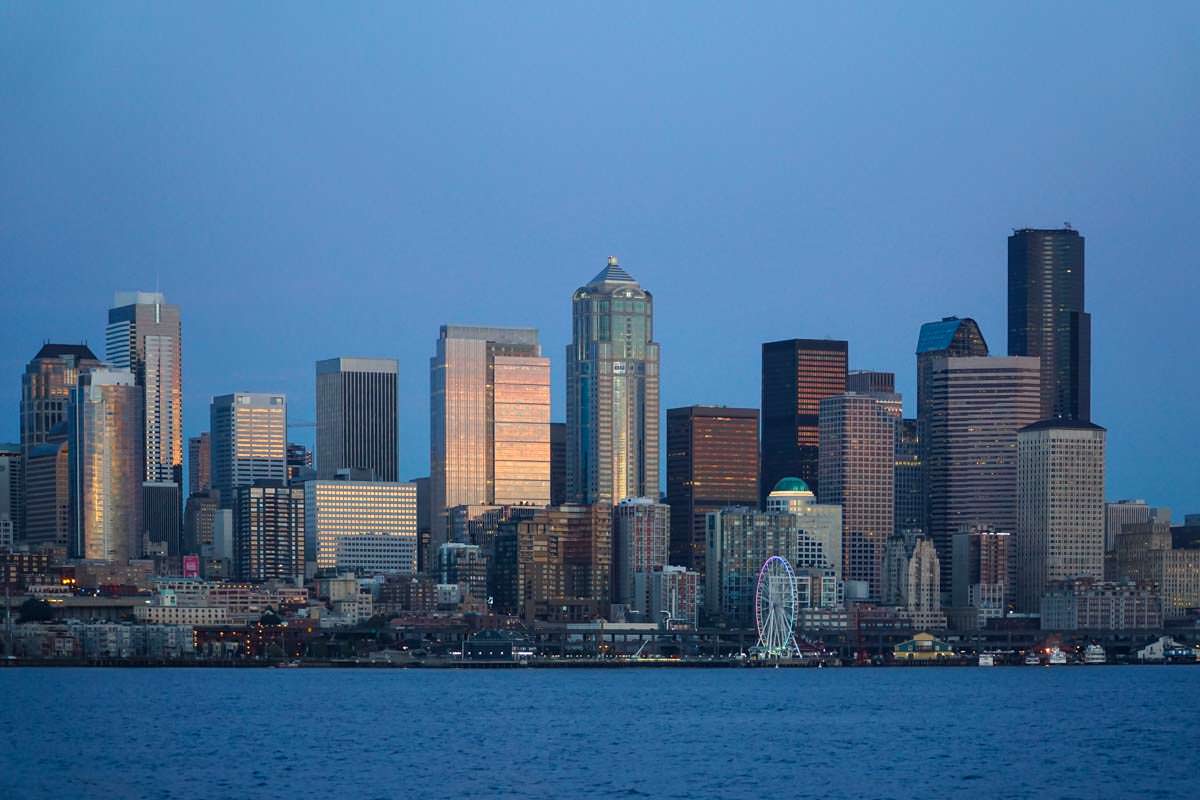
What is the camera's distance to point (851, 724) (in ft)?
403

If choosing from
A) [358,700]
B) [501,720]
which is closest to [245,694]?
[358,700]

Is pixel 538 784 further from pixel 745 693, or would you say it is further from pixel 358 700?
pixel 745 693

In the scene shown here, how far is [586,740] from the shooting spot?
357ft

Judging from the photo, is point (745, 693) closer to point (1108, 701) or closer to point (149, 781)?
point (1108, 701)

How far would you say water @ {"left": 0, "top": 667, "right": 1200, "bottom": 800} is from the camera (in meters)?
87.6

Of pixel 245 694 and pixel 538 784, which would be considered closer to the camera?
pixel 538 784

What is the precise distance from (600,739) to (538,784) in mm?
22343

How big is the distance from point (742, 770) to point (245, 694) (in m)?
61.5

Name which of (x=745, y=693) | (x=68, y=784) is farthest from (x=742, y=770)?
(x=745, y=693)

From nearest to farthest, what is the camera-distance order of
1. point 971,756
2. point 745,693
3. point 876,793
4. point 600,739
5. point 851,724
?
point 876,793
point 971,756
point 600,739
point 851,724
point 745,693

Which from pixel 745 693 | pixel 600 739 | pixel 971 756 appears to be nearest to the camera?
pixel 971 756

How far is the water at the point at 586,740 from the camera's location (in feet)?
287

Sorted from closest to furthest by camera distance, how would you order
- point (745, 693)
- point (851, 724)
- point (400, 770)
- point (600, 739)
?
point (400, 770)
point (600, 739)
point (851, 724)
point (745, 693)

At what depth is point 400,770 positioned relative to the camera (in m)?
92.4
